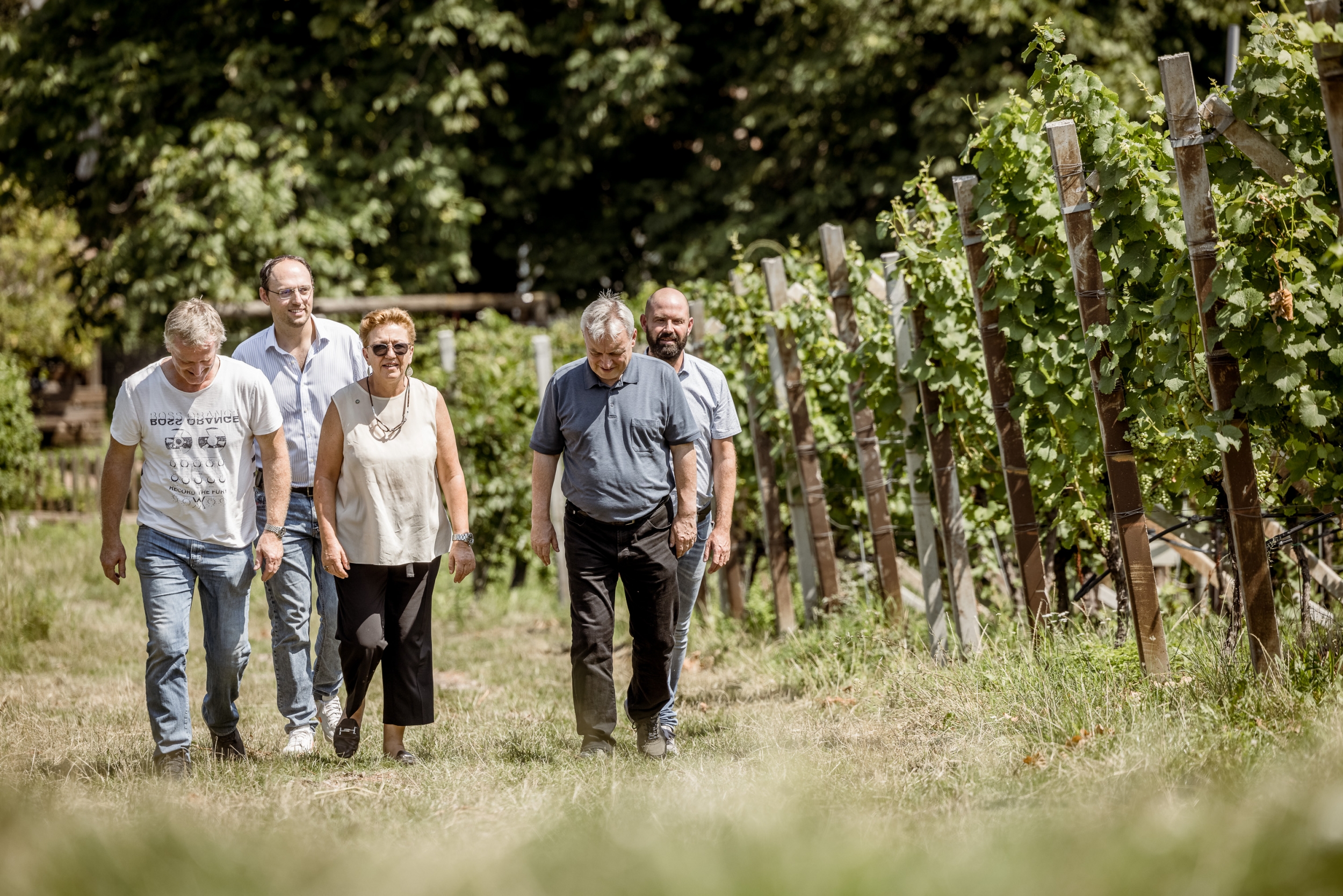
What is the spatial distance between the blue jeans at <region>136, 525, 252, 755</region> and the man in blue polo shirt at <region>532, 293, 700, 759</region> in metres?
1.20

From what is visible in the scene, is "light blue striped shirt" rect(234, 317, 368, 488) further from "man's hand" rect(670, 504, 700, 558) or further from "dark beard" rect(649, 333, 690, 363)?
Answer: "man's hand" rect(670, 504, 700, 558)

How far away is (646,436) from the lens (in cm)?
497

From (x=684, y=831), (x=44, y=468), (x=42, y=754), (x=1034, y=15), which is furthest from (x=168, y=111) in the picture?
(x=684, y=831)

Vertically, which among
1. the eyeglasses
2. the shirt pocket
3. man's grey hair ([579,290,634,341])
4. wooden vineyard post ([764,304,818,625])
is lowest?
wooden vineyard post ([764,304,818,625])

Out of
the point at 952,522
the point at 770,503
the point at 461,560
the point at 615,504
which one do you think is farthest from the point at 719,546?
the point at 770,503

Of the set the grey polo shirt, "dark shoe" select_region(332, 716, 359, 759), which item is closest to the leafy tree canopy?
the grey polo shirt

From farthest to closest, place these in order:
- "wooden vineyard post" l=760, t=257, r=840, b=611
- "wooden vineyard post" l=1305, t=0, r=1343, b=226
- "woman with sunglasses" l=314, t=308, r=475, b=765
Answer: "wooden vineyard post" l=760, t=257, r=840, b=611, "woman with sunglasses" l=314, t=308, r=475, b=765, "wooden vineyard post" l=1305, t=0, r=1343, b=226

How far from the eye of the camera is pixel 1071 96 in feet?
15.8

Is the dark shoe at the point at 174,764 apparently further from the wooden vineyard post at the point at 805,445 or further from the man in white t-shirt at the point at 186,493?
the wooden vineyard post at the point at 805,445

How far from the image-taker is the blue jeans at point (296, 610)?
17.3 ft

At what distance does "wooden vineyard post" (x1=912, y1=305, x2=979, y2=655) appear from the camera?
5.86 meters

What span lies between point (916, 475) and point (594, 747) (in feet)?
7.38

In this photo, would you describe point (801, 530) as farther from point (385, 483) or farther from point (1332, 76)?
point (1332, 76)

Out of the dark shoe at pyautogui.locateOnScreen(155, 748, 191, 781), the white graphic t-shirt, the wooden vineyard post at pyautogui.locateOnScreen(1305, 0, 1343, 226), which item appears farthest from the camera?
the white graphic t-shirt
